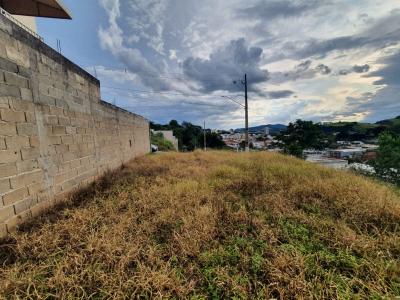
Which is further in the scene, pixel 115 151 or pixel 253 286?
pixel 115 151

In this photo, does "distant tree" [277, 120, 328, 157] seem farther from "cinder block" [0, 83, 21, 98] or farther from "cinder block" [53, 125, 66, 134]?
"cinder block" [0, 83, 21, 98]

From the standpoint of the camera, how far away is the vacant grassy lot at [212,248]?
1.68 metres

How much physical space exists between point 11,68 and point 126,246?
2634 mm

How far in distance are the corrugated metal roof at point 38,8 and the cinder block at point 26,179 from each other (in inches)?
202

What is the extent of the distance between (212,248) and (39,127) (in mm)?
3048

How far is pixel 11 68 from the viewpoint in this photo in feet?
8.16

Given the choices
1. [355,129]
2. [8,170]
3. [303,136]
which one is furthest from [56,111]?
[355,129]

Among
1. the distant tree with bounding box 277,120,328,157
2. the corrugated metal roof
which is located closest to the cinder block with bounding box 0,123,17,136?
the corrugated metal roof

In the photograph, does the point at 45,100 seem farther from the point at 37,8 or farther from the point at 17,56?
the point at 37,8

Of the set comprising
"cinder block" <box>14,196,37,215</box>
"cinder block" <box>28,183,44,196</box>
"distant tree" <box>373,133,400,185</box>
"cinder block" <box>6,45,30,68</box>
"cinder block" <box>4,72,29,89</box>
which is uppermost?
"cinder block" <box>6,45,30,68</box>

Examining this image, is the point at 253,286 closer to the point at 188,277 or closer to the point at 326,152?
the point at 188,277

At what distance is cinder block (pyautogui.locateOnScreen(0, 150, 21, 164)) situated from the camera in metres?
2.30

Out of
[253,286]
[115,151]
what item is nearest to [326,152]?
[115,151]

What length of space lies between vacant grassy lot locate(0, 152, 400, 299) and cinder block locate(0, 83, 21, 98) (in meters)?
1.66
